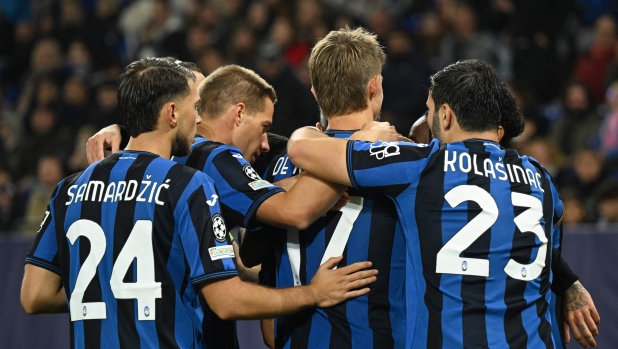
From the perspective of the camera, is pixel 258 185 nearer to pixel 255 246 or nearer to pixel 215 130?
pixel 255 246

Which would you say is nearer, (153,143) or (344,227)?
(153,143)

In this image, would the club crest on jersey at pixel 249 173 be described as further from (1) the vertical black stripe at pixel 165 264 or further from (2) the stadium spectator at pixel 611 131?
(2) the stadium spectator at pixel 611 131

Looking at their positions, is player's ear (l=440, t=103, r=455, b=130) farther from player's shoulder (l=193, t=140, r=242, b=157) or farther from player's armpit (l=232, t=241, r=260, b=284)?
player's armpit (l=232, t=241, r=260, b=284)

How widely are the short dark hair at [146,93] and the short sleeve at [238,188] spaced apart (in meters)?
0.38

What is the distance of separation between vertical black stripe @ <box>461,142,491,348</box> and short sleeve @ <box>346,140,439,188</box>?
0.69 ft

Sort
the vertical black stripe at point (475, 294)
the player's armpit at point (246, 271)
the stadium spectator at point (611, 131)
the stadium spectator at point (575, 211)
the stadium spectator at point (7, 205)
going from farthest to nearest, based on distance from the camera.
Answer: the stadium spectator at point (7, 205), the stadium spectator at point (611, 131), the stadium spectator at point (575, 211), the player's armpit at point (246, 271), the vertical black stripe at point (475, 294)

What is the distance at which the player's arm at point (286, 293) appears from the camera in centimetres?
278

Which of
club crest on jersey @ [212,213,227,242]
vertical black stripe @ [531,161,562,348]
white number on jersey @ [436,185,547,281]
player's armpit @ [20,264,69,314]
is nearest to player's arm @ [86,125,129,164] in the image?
player's armpit @ [20,264,69,314]

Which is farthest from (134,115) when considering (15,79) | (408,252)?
(15,79)

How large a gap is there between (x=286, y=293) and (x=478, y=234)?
77 centimetres

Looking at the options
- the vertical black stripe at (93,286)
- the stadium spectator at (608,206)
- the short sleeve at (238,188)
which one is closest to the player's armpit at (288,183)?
the short sleeve at (238,188)

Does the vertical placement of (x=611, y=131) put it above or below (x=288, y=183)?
above

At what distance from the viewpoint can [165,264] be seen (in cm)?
282

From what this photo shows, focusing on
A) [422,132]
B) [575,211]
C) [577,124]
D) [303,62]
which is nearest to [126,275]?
[422,132]
